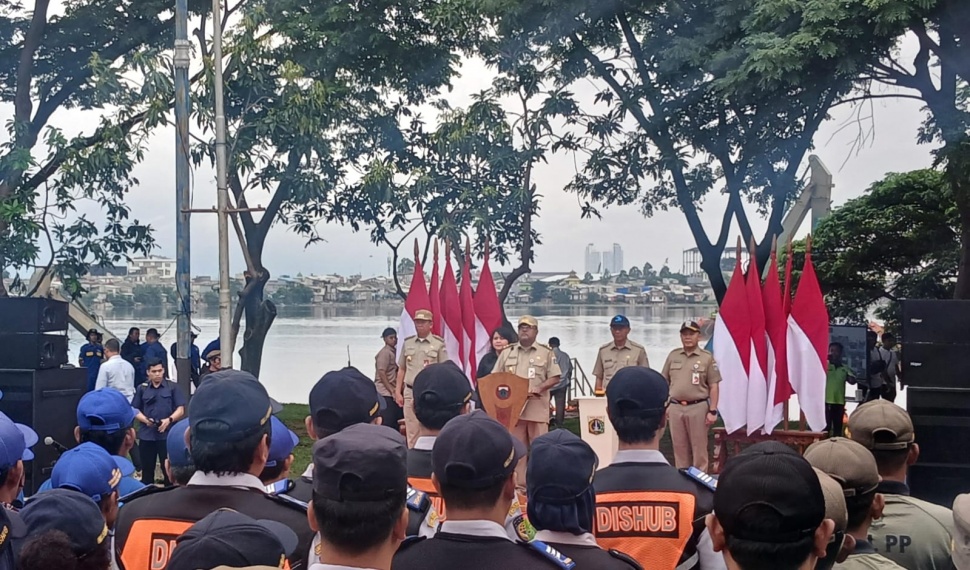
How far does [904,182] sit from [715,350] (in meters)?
7.22

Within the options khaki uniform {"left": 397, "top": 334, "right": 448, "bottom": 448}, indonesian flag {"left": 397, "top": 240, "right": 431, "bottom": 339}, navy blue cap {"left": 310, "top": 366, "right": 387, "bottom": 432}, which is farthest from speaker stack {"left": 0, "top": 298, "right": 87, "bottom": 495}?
navy blue cap {"left": 310, "top": 366, "right": 387, "bottom": 432}

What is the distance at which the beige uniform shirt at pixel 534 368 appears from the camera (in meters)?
9.14

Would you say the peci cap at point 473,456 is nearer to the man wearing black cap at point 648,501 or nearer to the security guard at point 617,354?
the man wearing black cap at point 648,501

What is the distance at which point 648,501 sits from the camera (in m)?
3.24

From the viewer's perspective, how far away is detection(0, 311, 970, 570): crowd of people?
2141 mm

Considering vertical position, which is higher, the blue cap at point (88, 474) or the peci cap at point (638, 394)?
the peci cap at point (638, 394)

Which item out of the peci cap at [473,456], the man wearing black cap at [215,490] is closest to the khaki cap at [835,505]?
the peci cap at [473,456]

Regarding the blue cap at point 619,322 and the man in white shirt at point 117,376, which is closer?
the blue cap at point 619,322

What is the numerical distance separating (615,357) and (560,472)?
23.0 feet

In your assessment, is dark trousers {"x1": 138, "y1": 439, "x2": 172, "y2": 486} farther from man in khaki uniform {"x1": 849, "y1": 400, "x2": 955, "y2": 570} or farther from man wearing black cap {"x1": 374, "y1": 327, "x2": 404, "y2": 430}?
man in khaki uniform {"x1": 849, "y1": 400, "x2": 955, "y2": 570}

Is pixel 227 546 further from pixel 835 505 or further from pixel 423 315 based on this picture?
pixel 423 315

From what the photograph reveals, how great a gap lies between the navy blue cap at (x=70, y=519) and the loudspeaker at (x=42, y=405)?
5457 mm

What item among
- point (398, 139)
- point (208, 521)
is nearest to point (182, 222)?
point (398, 139)

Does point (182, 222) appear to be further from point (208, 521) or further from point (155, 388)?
point (208, 521)
